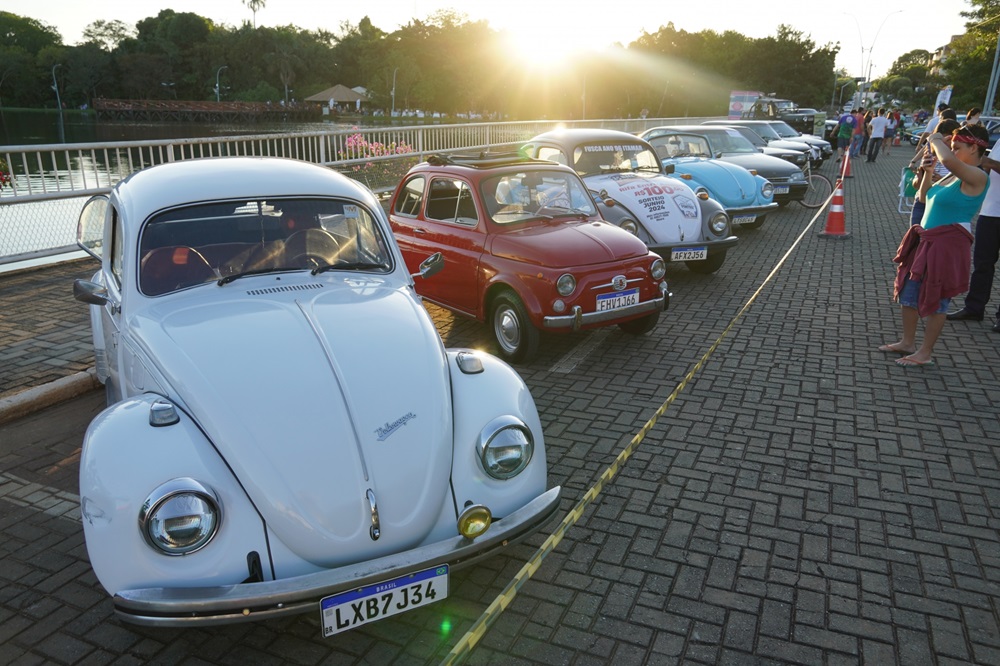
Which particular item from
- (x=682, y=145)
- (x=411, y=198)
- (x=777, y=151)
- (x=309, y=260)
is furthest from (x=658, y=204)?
(x=777, y=151)

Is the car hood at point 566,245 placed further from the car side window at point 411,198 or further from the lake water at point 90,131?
the lake water at point 90,131

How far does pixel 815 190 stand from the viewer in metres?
20.0

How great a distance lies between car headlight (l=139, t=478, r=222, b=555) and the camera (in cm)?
258

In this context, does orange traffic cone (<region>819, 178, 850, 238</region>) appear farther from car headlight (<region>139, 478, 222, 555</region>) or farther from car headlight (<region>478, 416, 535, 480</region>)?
car headlight (<region>139, 478, 222, 555</region>)

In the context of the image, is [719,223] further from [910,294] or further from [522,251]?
[522,251]

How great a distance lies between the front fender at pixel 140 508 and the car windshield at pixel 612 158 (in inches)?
311

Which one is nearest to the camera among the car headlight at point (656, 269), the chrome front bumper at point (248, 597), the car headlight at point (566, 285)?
the chrome front bumper at point (248, 597)

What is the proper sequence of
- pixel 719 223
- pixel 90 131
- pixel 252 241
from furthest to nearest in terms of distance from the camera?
pixel 90 131 → pixel 719 223 → pixel 252 241

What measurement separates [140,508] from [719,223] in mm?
8386

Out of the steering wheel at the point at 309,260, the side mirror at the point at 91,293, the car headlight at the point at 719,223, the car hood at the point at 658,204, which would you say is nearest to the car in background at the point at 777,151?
the car headlight at the point at 719,223

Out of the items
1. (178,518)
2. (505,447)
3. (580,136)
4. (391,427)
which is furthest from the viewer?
(580,136)

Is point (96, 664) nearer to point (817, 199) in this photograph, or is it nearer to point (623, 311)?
point (623, 311)

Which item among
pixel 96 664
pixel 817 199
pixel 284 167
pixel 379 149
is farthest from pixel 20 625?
pixel 817 199

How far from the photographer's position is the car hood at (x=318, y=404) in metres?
2.77
